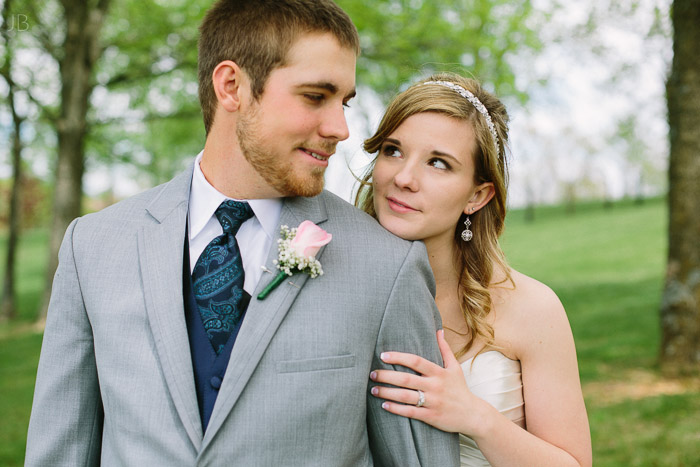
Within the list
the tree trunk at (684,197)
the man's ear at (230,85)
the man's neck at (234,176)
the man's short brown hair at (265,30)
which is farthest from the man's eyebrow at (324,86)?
the tree trunk at (684,197)

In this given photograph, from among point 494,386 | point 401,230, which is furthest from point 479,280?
point 401,230

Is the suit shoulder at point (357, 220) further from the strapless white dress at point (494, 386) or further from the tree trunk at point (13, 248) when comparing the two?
the tree trunk at point (13, 248)

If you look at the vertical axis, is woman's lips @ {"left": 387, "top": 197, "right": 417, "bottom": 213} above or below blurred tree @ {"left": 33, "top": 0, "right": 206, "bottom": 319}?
below

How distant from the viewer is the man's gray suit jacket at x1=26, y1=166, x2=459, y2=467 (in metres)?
2.04

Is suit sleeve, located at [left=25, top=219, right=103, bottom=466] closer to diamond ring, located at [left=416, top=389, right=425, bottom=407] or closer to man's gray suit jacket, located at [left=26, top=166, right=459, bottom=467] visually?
man's gray suit jacket, located at [left=26, top=166, right=459, bottom=467]

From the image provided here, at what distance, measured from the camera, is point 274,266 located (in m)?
2.19

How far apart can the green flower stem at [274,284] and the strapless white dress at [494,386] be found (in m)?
1.15

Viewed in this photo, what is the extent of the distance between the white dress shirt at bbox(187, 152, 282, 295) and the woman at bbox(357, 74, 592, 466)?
521mm

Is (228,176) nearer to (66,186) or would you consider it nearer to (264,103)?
(264,103)

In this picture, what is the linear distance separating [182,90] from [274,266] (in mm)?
14931

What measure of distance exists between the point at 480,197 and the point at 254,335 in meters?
1.40

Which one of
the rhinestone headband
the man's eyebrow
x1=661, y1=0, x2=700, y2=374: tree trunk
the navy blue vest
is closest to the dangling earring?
the rhinestone headband

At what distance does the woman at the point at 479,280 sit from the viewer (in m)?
2.65

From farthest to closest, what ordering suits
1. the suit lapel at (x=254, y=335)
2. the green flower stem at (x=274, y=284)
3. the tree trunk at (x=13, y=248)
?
the tree trunk at (x=13, y=248), the green flower stem at (x=274, y=284), the suit lapel at (x=254, y=335)
